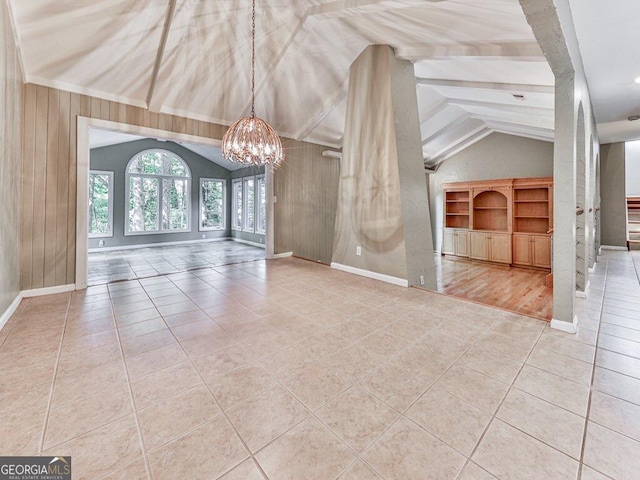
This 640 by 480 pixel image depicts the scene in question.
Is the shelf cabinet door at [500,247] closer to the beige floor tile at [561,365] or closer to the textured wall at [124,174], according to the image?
the beige floor tile at [561,365]

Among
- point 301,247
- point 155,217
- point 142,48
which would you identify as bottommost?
point 301,247

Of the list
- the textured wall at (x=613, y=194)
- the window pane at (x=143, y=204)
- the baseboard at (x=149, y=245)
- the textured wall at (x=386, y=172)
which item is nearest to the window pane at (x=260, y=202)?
the baseboard at (x=149, y=245)

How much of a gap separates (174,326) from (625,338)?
3836 millimetres

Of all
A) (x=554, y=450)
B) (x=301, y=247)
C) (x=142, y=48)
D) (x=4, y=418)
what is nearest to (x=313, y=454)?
(x=554, y=450)

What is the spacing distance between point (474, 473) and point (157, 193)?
973cm

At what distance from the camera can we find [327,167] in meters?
6.62

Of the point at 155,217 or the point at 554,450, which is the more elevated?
the point at 155,217

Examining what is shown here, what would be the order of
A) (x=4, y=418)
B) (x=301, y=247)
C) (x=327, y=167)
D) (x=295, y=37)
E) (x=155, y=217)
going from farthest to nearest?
(x=155, y=217), (x=327, y=167), (x=301, y=247), (x=295, y=37), (x=4, y=418)

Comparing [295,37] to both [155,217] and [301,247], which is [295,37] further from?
[155,217]

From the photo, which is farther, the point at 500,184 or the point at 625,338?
the point at 500,184

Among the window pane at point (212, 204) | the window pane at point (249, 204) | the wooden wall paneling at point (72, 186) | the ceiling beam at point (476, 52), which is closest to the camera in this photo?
the ceiling beam at point (476, 52)

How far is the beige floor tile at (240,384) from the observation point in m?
1.54

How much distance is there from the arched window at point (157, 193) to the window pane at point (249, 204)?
1.84 m

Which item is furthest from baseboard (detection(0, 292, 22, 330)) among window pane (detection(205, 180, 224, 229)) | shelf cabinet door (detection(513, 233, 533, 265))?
shelf cabinet door (detection(513, 233, 533, 265))
